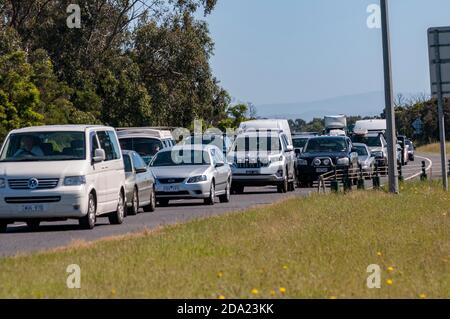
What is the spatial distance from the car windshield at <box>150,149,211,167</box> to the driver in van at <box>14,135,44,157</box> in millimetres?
9074

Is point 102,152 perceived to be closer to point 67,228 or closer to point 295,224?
point 67,228

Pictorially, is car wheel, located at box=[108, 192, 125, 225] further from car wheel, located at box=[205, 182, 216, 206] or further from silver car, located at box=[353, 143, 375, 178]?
silver car, located at box=[353, 143, 375, 178]

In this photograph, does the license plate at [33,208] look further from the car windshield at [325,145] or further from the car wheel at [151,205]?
the car windshield at [325,145]

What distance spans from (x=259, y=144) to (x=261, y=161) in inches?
45.5

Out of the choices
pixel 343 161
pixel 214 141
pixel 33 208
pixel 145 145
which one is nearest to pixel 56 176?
pixel 33 208

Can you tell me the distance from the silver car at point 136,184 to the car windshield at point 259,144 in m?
9.89

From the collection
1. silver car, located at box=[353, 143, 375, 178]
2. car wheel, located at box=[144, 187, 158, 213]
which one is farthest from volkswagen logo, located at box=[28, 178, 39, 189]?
silver car, located at box=[353, 143, 375, 178]

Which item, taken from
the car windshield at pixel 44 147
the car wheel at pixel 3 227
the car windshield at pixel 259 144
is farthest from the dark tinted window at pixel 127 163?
the car windshield at pixel 259 144

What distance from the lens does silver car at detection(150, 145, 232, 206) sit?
96.2 feet

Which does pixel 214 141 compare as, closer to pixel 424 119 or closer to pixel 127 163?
pixel 127 163

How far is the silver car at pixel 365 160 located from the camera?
43.2 m

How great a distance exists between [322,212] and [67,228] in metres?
4.54

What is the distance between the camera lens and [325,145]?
4150cm

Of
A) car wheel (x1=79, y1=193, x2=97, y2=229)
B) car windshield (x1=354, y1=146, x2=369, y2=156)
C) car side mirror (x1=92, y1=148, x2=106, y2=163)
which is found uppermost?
car side mirror (x1=92, y1=148, x2=106, y2=163)
